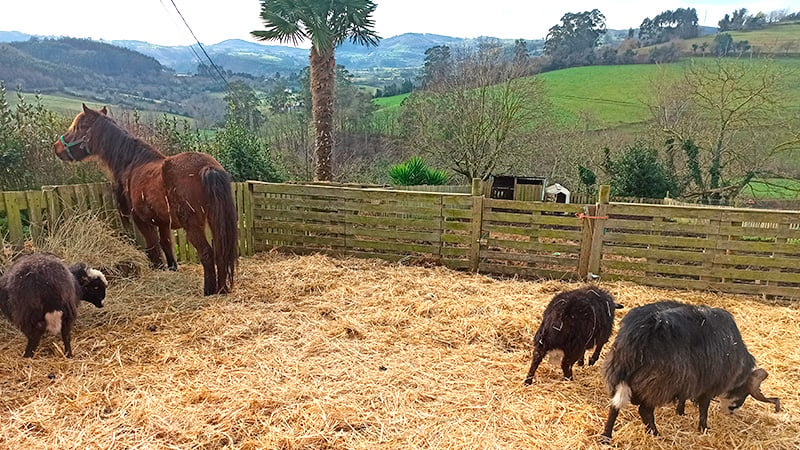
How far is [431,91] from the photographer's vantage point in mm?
14359

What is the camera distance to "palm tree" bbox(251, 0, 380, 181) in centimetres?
787

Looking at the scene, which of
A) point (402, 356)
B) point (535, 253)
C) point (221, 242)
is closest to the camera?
point (402, 356)

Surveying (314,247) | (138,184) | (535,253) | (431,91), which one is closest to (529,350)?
(535,253)

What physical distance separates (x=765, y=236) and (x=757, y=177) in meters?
7.64

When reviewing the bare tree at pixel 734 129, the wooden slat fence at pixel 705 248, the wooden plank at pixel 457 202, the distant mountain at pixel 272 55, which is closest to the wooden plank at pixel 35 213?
the wooden plank at pixel 457 202

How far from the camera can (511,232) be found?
19.0ft

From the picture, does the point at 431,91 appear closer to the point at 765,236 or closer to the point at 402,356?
Result: the point at 765,236

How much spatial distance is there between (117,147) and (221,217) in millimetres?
2011

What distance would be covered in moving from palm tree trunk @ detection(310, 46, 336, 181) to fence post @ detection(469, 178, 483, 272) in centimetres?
395

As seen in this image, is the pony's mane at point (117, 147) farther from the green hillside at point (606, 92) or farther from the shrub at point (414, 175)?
the green hillside at point (606, 92)

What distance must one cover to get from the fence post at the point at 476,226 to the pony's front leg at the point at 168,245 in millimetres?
4099

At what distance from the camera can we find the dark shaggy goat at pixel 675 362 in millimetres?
2299

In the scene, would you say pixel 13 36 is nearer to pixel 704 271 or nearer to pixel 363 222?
pixel 363 222

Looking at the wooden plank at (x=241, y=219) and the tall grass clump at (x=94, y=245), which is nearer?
the tall grass clump at (x=94, y=245)
